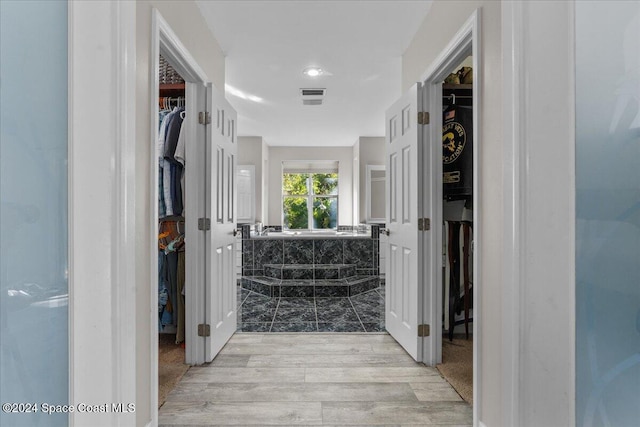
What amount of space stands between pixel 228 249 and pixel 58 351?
67.0 inches

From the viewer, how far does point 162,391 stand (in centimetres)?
199

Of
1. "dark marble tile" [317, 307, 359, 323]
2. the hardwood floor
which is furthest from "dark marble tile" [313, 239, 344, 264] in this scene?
the hardwood floor

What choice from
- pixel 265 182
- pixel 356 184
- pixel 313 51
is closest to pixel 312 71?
pixel 313 51

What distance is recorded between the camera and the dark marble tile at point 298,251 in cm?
522

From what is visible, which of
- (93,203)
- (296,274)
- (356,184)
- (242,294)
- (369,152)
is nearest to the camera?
(93,203)

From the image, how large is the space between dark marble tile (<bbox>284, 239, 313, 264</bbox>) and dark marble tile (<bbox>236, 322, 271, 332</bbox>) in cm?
191

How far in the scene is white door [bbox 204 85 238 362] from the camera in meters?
2.40

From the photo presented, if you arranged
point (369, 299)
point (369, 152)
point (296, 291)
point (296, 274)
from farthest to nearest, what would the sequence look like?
point (369, 152) < point (296, 274) < point (296, 291) < point (369, 299)

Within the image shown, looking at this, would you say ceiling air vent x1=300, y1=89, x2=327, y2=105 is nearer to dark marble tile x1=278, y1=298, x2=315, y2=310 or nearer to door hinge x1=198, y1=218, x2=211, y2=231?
door hinge x1=198, y1=218, x2=211, y2=231

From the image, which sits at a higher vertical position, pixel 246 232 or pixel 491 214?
pixel 491 214

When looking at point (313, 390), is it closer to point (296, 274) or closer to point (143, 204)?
point (143, 204)

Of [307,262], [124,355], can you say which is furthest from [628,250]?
[307,262]

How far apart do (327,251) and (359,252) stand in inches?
19.6

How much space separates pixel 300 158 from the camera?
7367 millimetres
